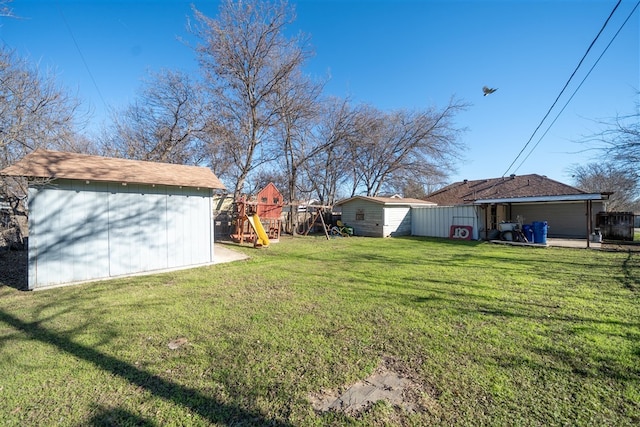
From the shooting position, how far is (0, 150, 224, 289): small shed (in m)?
5.45

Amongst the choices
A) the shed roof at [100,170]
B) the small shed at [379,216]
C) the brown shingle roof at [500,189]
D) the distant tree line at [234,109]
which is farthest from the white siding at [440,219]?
the shed roof at [100,170]

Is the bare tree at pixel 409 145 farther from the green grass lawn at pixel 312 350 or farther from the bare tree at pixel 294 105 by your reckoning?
the green grass lawn at pixel 312 350

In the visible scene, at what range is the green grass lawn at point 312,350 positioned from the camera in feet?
6.95

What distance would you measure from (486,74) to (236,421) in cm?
1296

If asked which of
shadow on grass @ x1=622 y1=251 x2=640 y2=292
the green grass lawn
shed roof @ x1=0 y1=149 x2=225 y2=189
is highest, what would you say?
shed roof @ x1=0 y1=149 x2=225 y2=189

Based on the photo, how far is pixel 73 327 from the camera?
3.62 metres

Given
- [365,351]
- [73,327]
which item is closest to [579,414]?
[365,351]

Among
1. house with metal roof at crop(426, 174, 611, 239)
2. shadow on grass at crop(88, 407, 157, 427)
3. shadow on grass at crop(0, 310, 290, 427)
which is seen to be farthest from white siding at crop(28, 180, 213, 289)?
house with metal roof at crop(426, 174, 611, 239)

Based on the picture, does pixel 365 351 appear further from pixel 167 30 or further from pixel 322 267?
pixel 167 30

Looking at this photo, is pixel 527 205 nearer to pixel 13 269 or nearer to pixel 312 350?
pixel 312 350

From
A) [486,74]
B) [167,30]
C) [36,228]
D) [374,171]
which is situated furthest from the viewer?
[374,171]

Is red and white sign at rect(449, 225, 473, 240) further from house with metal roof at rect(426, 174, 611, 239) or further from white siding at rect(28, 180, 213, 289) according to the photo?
white siding at rect(28, 180, 213, 289)

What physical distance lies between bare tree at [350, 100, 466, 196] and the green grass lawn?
16.9 m

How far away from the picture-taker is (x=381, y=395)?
2.31m
